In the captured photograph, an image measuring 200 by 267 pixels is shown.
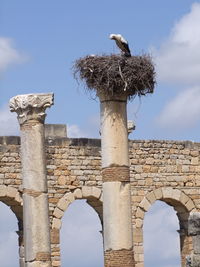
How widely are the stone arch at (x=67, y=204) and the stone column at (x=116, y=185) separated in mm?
6777

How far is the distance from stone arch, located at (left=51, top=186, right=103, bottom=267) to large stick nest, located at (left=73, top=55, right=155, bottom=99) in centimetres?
720

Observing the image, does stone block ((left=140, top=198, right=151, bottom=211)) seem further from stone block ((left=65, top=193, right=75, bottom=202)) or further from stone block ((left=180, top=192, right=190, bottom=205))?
stone block ((left=65, top=193, right=75, bottom=202))

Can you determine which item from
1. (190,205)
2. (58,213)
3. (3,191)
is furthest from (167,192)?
(3,191)

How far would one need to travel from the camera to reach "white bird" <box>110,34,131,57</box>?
58.9 feet

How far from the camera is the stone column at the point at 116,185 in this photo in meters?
17.6

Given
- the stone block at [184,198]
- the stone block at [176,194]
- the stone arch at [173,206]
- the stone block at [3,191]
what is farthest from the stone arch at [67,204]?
the stone block at [184,198]

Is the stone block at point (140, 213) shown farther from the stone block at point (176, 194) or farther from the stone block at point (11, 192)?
the stone block at point (11, 192)

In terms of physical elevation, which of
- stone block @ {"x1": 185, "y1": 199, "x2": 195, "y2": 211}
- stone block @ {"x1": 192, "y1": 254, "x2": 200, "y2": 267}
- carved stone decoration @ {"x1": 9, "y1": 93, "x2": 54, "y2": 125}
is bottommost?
stone block @ {"x1": 192, "y1": 254, "x2": 200, "y2": 267}

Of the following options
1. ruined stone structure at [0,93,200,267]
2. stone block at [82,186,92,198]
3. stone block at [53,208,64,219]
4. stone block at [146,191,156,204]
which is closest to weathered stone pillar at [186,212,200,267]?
ruined stone structure at [0,93,200,267]

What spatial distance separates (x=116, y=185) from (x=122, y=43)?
8.05ft

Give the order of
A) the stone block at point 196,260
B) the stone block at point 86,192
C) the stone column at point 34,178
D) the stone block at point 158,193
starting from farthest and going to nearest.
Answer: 1. the stone block at point 158,193
2. the stone block at point 86,192
3. the stone column at point 34,178
4. the stone block at point 196,260

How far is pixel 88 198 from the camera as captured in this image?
25.6m

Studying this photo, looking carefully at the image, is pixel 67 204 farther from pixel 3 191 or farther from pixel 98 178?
pixel 3 191

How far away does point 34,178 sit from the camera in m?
19.7
